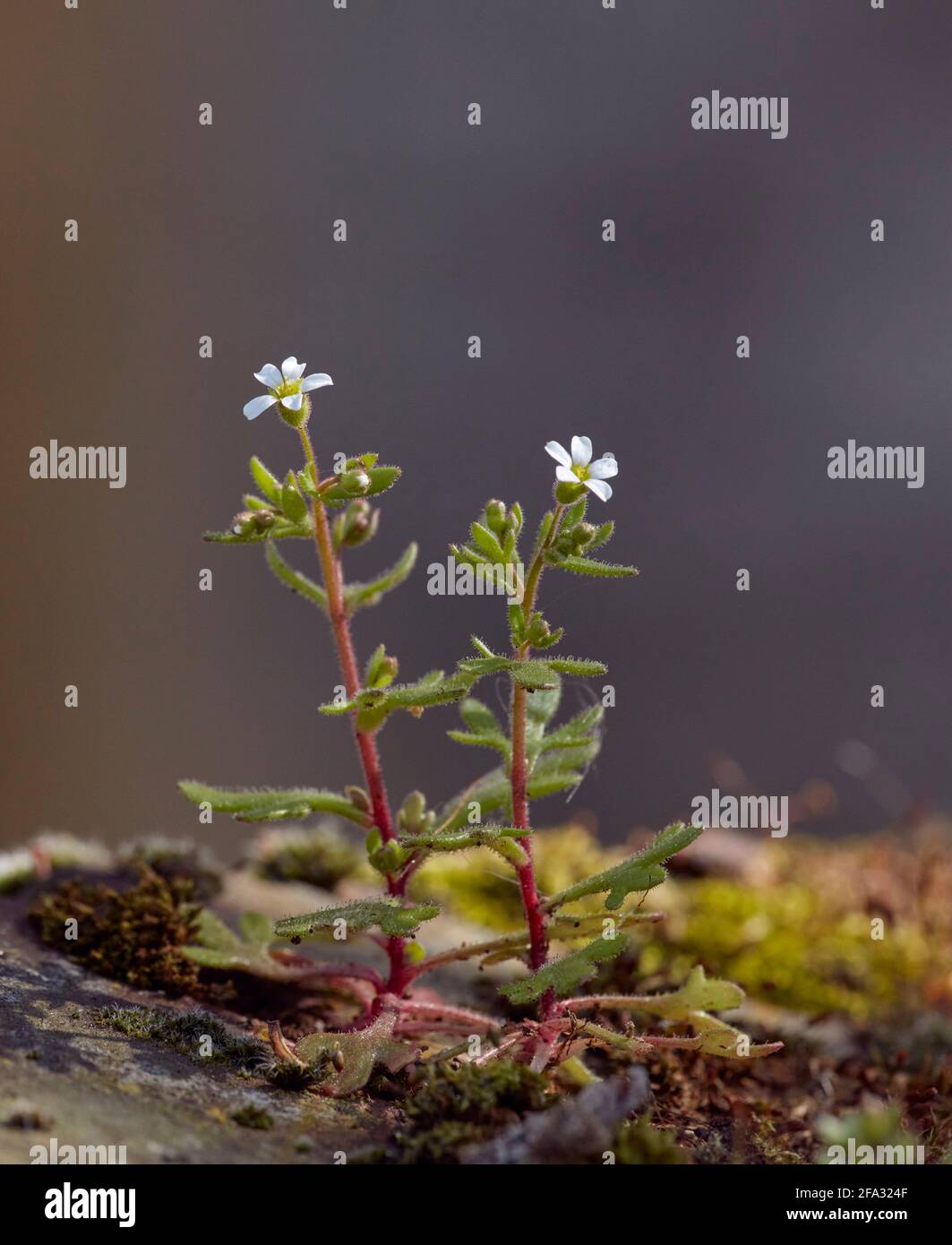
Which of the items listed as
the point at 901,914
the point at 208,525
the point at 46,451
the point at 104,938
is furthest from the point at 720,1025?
the point at 46,451

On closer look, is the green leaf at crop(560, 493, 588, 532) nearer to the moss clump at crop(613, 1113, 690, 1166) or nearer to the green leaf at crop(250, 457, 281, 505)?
the green leaf at crop(250, 457, 281, 505)

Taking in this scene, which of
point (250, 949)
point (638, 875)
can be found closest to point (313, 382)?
point (638, 875)

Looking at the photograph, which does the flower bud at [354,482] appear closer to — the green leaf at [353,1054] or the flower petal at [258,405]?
the flower petal at [258,405]

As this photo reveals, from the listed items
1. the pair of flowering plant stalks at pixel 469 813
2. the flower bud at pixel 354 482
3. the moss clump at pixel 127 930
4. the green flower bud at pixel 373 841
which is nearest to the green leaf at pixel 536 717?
the pair of flowering plant stalks at pixel 469 813

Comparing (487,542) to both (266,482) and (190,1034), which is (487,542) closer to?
(266,482)

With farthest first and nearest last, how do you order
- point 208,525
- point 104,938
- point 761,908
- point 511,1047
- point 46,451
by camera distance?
point 46,451, point 208,525, point 761,908, point 104,938, point 511,1047
